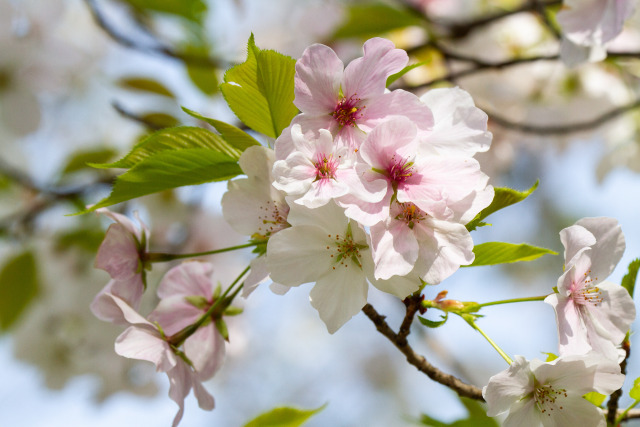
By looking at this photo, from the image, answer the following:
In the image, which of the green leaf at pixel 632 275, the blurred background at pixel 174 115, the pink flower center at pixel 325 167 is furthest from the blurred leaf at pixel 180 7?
the green leaf at pixel 632 275

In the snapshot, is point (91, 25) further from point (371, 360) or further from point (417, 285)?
point (371, 360)

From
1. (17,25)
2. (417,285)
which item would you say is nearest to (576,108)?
(417,285)

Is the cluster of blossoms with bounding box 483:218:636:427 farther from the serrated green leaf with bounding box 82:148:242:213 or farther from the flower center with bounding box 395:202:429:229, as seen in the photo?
the serrated green leaf with bounding box 82:148:242:213

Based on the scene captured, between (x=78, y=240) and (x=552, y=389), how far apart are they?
4.66 feet

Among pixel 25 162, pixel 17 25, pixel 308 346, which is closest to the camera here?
pixel 17 25

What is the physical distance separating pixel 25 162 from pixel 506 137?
165cm

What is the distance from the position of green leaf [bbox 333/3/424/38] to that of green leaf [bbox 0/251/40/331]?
100 centimetres

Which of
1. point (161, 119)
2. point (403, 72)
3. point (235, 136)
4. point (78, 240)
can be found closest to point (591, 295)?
point (403, 72)

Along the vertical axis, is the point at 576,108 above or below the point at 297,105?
below

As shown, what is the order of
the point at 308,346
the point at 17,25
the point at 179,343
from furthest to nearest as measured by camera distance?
the point at 308,346, the point at 17,25, the point at 179,343

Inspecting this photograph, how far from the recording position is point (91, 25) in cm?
260

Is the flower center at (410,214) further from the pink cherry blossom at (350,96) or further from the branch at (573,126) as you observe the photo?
the branch at (573,126)

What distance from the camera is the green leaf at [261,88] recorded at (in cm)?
57

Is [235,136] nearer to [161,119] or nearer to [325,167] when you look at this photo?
[325,167]
